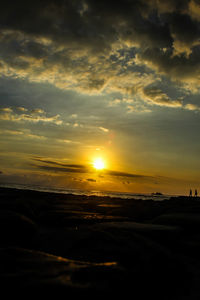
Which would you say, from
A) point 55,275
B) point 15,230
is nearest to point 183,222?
point 15,230

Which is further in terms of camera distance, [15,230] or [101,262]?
[15,230]

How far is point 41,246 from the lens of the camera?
347 cm

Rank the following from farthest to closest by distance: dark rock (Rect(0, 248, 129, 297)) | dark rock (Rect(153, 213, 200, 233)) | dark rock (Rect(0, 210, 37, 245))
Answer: dark rock (Rect(153, 213, 200, 233)), dark rock (Rect(0, 210, 37, 245)), dark rock (Rect(0, 248, 129, 297))

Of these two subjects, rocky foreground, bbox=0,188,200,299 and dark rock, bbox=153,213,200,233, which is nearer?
rocky foreground, bbox=0,188,200,299

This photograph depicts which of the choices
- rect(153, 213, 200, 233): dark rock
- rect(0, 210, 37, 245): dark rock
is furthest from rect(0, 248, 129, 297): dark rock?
rect(153, 213, 200, 233): dark rock

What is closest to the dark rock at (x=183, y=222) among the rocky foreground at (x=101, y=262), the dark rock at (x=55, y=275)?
the rocky foreground at (x=101, y=262)

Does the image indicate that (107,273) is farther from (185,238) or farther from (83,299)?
(185,238)

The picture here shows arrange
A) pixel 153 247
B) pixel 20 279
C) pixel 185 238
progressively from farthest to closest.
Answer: pixel 185 238, pixel 153 247, pixel 20 279

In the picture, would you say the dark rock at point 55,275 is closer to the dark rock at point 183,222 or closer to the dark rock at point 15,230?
the dark rock at point 15,230

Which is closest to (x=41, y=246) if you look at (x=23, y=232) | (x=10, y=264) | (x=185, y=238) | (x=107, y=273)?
(x=23, y=232)

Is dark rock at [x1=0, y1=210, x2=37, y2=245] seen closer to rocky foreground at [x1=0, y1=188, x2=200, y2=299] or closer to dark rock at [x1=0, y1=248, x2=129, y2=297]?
rocky foreground at [x1=0, y1=188, x2=200, y2=299]

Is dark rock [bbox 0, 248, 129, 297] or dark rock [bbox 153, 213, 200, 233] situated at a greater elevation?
dark rock [bbox 0, 248, 129, 297]

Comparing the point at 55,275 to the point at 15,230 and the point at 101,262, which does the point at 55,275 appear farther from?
the point at 15,230

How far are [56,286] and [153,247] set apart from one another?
1.80 m
